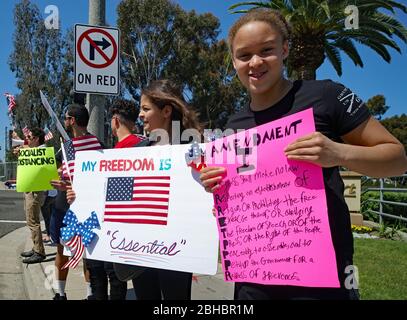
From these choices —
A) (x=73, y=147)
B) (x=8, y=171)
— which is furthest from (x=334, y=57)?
(x=8, y=171)

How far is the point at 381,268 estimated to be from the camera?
5.87 m

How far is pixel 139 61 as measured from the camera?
30.4 metres

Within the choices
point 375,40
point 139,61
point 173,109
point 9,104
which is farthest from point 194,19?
point 173,109


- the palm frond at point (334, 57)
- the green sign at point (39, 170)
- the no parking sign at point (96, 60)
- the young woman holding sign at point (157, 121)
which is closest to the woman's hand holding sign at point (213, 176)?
the young woman holding sign at point (157, 121)

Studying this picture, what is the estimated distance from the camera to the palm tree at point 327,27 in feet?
42.5

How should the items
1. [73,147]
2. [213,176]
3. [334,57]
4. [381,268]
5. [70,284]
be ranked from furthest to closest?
1. [334,57]
2. [381,268]
3. [70,284]
4. [73,147]
5. [213,176]

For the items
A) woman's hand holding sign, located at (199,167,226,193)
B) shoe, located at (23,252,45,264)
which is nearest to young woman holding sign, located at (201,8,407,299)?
woman's hand holding sign, located at (199,167,226,193)

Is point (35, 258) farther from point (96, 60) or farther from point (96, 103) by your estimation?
point (96, 60)

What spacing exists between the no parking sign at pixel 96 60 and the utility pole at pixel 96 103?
0.84ft

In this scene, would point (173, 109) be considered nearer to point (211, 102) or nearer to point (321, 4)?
point (321, 4)

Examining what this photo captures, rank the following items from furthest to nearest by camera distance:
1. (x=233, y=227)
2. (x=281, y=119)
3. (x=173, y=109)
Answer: (x=173, y=109) < (x=233, y=227) < (x=281, y=119)

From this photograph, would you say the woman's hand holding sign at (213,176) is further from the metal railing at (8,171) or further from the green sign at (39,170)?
the metal railing at (8,171)

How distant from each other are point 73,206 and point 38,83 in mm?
35073

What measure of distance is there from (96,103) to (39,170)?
4.21ft
